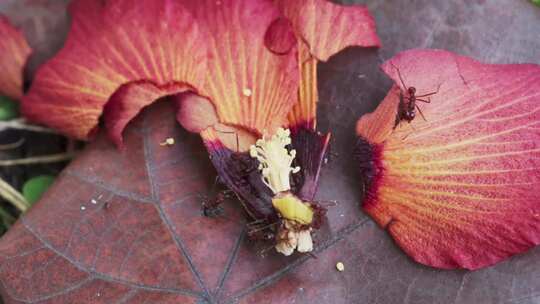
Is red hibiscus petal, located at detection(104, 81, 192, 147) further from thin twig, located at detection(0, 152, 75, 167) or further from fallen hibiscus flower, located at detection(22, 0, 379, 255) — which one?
thin twig, located at detection(0, 152, 75, 167)

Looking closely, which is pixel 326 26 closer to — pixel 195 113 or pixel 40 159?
pixel 195 113

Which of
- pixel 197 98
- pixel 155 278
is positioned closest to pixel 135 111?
pixel 197 98

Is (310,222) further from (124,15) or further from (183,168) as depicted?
(124,15)

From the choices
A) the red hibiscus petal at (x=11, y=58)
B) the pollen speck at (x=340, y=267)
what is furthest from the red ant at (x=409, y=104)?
the red hibiscus petal at (x=11, y=58)

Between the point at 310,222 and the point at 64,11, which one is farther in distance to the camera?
the point at 64,11

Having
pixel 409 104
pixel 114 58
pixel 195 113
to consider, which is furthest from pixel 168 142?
pixel 409 104

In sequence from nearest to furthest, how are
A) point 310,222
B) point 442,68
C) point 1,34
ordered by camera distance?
point 310,222 → point 442,68 → point 1,34

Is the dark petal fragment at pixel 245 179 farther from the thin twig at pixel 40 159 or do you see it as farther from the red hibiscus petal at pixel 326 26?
the thin twig at pixel 40 159

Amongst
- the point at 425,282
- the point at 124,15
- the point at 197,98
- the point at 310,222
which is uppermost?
the point at 124,15
